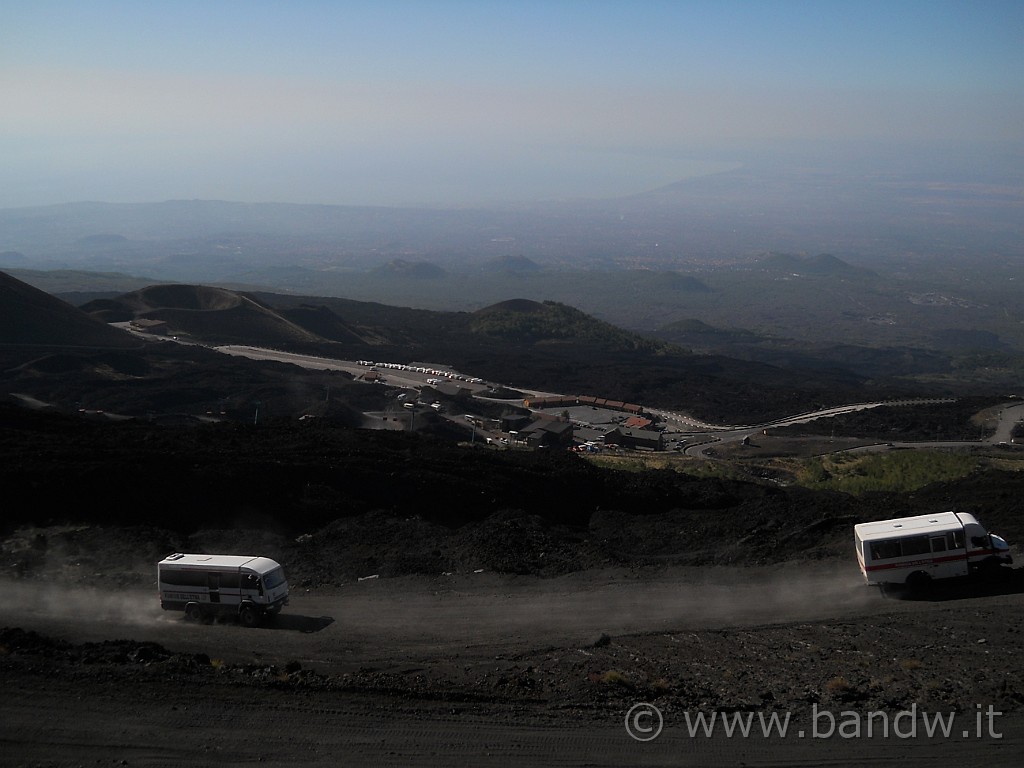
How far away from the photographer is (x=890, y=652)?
35.9ft

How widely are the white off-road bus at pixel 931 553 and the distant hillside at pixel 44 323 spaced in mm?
56163

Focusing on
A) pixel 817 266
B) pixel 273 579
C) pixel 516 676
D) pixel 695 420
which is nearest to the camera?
pixel 516 676

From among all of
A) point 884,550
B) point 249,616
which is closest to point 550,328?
point 884,550

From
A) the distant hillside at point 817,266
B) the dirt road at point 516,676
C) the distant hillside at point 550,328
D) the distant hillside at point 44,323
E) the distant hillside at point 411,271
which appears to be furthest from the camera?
the distant hillside at point 817,266

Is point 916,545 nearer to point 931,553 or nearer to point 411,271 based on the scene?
point 931,553

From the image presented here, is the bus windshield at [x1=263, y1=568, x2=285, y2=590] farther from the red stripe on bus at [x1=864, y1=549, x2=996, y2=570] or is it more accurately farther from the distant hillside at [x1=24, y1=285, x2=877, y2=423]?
the distant hillside at [x1=24, y1=285, x2=877, y2=423]

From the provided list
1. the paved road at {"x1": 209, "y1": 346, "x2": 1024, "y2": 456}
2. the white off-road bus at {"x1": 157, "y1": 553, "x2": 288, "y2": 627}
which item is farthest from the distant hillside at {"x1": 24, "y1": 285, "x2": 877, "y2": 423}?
the white off-road bus at {"x1": 157, "y1": 553, "x2": 288, "y2": 627}

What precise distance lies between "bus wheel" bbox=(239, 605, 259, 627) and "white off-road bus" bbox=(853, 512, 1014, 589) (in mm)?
9527

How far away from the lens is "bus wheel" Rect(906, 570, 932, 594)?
517 inches

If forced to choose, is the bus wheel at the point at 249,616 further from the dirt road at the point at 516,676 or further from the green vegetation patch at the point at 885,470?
the green vegetation patch at the point at 885,470

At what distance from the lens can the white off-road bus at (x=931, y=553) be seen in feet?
42.9

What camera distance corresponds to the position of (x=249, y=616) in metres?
13.1

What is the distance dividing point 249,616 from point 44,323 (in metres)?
53.3

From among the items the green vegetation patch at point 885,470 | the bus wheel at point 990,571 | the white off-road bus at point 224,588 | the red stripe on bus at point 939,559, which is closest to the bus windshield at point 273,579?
the white off-road bus at point 224,588
